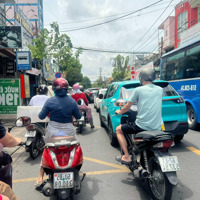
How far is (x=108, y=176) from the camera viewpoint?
347cm

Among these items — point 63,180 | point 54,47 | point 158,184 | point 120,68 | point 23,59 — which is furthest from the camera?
point 120,68

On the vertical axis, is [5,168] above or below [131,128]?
below

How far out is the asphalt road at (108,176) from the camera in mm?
2854

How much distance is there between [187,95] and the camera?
7.18 metres

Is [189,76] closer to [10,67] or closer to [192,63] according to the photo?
[192,63]

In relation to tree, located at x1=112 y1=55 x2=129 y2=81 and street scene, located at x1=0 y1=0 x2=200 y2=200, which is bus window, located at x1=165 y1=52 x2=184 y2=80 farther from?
tree, located at x1=112 y1=55 x2=129 y2=81

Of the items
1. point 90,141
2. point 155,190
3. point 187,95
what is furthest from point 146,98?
point 187,95

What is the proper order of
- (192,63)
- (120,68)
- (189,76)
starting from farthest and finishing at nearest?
1. (120,68)
2. (189,76)
3. (192,63)

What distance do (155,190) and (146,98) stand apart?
50.6 inches

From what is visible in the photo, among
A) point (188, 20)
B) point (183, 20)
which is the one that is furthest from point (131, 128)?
point (183, 20)

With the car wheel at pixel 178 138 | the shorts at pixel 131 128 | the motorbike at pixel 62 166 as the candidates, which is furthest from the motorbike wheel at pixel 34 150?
the car wheel at pixel 178 138

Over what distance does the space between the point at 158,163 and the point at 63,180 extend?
1.23m

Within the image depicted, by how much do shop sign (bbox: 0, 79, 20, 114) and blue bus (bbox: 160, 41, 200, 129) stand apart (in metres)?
7.49

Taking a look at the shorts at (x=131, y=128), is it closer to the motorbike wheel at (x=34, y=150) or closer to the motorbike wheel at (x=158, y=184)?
the motorbike wheel at (x=158, y=184)
